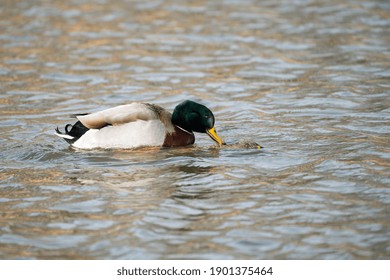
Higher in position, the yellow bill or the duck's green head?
the duck's green head

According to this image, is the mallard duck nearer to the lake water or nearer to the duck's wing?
the duck's wing

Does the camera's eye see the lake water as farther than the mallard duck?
No

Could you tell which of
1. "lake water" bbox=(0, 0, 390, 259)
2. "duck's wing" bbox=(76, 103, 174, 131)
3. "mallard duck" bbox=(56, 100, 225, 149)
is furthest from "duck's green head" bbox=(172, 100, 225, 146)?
"duck's wing" bbox=(76, 103, 174, 131)

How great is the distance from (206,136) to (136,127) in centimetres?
118

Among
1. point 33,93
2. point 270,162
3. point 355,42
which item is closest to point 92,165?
point 270,162

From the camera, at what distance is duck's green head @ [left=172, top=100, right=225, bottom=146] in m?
9.00

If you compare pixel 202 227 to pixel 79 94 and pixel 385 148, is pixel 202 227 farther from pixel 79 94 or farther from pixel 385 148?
pixel 79 94

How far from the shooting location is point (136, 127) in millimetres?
9023

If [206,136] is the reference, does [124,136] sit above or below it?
above

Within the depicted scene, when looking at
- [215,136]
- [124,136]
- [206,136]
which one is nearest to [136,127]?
[124,136]

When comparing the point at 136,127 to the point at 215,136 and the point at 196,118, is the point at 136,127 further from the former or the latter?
the point at 215,136

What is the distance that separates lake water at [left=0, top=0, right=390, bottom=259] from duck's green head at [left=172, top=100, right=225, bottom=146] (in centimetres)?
21

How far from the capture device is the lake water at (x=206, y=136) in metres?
6.39

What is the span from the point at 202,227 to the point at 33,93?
600cm
